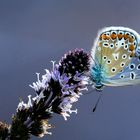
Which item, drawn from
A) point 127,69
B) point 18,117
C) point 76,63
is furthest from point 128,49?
point 18,117

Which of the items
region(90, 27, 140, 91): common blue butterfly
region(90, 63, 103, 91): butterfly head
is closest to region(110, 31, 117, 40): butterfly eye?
region(90, 27, 140, 91): common blue butterfly

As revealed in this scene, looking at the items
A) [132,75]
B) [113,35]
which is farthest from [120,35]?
[132,75]

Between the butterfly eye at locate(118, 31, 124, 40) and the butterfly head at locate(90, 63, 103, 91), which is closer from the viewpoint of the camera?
the butterfly head at locate(90, 63, 103, 91)

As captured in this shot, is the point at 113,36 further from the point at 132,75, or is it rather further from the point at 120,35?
the point at 132,75

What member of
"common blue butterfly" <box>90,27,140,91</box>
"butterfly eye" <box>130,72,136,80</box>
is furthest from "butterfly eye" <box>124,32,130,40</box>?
"butterfly eye" <box>130,72,136,80</box>

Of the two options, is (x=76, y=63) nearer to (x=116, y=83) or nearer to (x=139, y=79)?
(x=116, y=83)

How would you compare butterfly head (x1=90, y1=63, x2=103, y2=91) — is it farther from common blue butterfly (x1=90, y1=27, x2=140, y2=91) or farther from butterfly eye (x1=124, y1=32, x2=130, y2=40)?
butterfly eye (x1=124, y1=32, x2=130, y2=40)

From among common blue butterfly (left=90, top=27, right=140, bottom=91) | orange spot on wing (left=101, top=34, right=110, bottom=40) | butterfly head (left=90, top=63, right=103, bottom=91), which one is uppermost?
orange spot on wing (left=101, top=34, right=110, bottom=40)

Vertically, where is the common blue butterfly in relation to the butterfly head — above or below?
above
